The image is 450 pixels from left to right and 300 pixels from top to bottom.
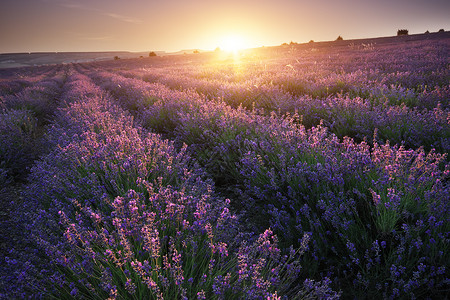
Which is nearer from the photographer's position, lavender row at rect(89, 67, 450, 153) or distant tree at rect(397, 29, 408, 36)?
lavender row at rect(89, 67, 450, 153)

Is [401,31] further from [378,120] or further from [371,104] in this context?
[378,120]

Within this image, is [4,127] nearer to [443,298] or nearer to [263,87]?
[263,87]

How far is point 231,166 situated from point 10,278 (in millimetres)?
2242

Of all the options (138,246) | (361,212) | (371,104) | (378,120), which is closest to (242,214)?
(138,246)

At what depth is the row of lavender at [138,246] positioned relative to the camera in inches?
53.1

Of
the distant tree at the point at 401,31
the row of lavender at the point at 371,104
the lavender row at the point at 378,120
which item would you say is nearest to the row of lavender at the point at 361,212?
the lavender row at the point at 378,120

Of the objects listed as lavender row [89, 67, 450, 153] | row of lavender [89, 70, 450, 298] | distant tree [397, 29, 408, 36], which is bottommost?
row of lavender [89, 70, 450, 298]

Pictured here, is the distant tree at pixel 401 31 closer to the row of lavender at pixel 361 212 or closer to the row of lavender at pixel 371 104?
the row of lavender at pixel 371 104

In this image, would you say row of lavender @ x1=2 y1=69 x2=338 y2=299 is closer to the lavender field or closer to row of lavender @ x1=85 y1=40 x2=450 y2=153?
the lavender field

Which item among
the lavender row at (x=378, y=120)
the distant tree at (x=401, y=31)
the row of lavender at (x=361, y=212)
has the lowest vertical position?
the row of lavender at (x=361, y=212)

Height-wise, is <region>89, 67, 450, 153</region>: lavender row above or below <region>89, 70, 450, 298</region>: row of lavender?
above

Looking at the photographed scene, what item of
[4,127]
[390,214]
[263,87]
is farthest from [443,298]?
[4,127]

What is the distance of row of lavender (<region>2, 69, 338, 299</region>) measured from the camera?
1350mm

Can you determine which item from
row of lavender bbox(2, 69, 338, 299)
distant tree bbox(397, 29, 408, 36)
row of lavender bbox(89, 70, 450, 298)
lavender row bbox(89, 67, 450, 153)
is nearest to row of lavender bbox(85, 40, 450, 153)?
lavender row bbox(89, 67, 450, 153)
